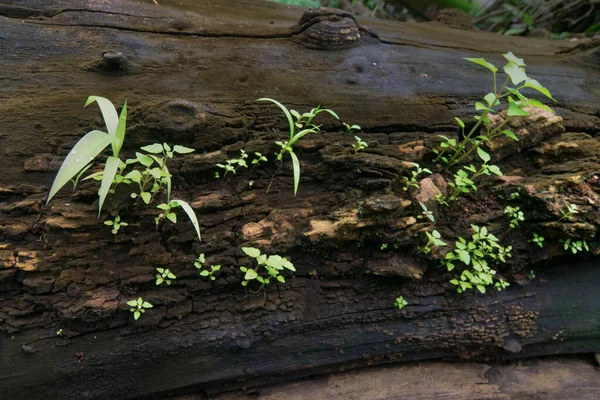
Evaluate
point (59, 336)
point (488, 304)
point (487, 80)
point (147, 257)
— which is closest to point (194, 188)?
point (147, 257)

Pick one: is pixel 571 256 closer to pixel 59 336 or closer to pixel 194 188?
pixel 194 188

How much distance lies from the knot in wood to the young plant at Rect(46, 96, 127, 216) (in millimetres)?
1545

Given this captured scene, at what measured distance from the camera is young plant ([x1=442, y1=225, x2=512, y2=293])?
7.63ft

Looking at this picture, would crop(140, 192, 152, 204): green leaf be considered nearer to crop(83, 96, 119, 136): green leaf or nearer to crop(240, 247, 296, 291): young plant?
crop(83, 96, 119, 136): green leaf

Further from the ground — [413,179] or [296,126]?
[296,126]

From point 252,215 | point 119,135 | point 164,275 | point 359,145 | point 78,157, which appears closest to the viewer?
point 78,157

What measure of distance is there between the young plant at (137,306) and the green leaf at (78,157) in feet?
1.96

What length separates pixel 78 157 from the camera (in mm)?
1730

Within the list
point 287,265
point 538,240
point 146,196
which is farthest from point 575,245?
point 146,196

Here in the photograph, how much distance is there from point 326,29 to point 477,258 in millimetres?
1860

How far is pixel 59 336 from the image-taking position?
1860 millimetres

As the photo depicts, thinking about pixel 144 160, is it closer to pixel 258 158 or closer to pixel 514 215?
pixel 258 158

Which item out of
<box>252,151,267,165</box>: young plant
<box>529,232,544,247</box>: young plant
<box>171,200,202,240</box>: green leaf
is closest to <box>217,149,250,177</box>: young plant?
<box>252,151,267,165</box>: young plant

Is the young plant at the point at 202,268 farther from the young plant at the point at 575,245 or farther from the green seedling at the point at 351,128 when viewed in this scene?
the young plant at the point at 575,245
